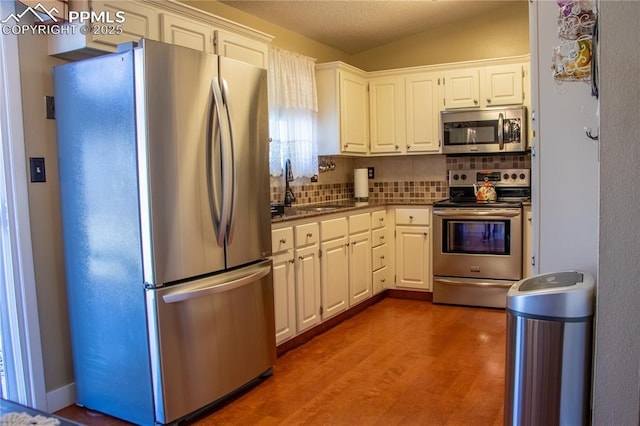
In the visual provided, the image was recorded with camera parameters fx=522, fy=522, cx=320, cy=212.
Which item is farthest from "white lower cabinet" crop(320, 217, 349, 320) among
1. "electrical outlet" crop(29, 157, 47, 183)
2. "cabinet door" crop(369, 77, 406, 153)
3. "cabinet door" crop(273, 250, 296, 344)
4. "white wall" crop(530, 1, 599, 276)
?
"electrical outlet" crop(29, 157, 47, 183)

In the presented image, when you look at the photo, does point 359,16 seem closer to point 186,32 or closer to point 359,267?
point 186,32

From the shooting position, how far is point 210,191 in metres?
2.50

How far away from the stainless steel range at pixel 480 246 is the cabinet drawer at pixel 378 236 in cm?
46

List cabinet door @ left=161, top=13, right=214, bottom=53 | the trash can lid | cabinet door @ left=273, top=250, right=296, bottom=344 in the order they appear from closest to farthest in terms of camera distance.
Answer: the trash can lid, cabinet door @ left=161, top=13, right=214, bottom=53, cabinet door @ left=273, top=250, right=296, bottom=344

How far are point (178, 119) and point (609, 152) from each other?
172 cm

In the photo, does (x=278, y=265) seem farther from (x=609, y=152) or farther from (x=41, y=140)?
(x=609, y=152)

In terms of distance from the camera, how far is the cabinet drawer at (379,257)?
4596 millimetres

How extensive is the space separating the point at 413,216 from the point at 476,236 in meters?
0.59

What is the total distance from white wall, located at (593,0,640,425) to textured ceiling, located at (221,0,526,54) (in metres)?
2.77

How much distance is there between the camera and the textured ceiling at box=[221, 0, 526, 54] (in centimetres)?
396

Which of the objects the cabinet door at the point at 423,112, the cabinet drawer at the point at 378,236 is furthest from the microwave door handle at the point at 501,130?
the cabinet drawer at the point at 378,236

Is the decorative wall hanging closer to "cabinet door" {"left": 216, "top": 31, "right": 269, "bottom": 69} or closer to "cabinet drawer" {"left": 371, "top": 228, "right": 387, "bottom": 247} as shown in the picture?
"cabinet door" {"left": 216, "top": 31, "right": 269, "bottom": 69}

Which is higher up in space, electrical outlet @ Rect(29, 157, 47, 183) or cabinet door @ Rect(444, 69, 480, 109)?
cabinet door @ Rect(444, 69, 480, 109)

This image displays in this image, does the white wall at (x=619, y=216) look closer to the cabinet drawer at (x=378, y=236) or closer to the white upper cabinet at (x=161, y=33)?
the white upper cabinet at (x=161, y=33)
